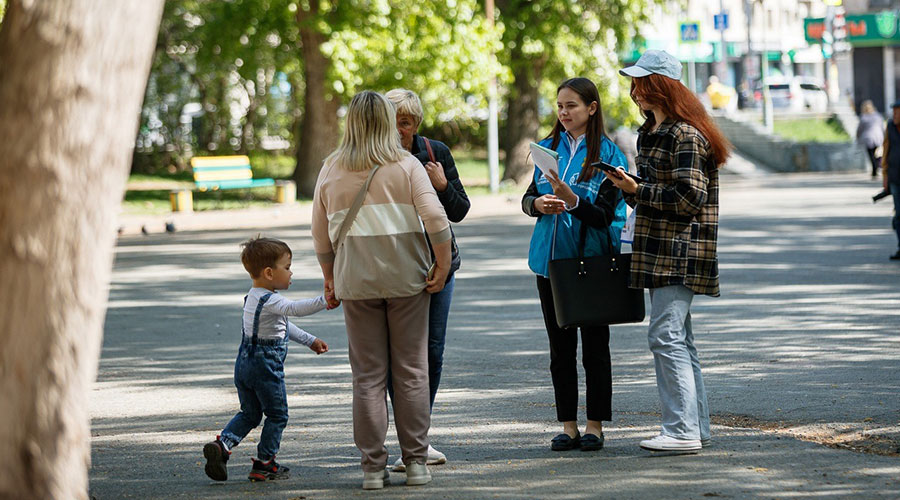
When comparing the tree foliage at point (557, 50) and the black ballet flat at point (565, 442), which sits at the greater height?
the tree foliage at point (557, 50)

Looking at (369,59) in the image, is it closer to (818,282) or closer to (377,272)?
(818,282)

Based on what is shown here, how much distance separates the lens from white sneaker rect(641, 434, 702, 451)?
5.95 meters

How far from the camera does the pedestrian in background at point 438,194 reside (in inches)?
235

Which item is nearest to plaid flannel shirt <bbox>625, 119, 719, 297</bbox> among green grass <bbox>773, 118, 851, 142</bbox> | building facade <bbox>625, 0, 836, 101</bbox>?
green grass <bbox>773, 118, 851, 142</bbox>

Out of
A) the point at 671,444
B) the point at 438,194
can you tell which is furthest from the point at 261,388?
the point at 671,444

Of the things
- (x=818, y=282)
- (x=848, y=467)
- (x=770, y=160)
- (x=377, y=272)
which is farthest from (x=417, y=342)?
(x=770, y=160)

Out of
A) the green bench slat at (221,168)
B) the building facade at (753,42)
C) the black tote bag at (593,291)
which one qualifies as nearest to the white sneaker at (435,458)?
the black tote bag at (593,291)

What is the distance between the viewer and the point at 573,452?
616cm

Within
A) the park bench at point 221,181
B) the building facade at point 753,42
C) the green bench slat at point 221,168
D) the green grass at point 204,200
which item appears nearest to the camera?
the park bench at point 221,181

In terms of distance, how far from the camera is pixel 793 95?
5753cm

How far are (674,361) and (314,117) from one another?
2493 centimetres

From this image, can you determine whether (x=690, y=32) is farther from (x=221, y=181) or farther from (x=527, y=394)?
(x=527, y=394)

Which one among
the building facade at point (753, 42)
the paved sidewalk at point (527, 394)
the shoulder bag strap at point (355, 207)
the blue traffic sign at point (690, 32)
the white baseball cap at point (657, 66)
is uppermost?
the building facade at point (753, 42)

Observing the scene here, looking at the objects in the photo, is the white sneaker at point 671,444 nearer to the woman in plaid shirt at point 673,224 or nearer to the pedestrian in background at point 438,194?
the woman in plaid shirt at point 673,224
